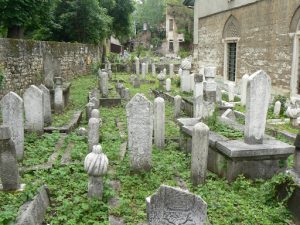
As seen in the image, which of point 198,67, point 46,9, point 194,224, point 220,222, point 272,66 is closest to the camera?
point 194,224

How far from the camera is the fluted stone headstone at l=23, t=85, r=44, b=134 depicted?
7.62m

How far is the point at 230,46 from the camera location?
57.0 ft

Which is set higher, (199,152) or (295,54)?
(295,54)

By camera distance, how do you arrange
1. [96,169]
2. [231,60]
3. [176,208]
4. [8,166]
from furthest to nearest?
[231,60] → [8,166] → [96,169] → [176,208]

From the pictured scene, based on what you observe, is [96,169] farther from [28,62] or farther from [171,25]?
[171,25]

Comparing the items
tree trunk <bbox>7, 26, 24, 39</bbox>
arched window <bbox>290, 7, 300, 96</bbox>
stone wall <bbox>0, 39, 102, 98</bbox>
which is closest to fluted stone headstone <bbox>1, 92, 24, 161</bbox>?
stone wall <bbox>0, 39, 102, 98</bbox>

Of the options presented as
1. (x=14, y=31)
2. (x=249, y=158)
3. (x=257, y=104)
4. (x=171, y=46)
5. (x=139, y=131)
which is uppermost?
(x=171, y=46)

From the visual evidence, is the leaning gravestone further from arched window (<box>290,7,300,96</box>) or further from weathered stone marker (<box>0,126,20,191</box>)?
arched window (<box>290,7,300,96</box>)

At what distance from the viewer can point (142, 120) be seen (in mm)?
Result: 5840

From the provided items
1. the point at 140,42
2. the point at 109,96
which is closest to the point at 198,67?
the point at 109,96

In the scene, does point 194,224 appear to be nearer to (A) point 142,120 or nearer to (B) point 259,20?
(A) point 142,120

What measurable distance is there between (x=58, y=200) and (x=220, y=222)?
7.45ft

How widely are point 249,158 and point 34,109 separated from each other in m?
4.95

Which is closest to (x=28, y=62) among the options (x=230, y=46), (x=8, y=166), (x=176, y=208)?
(x=8, y=166)
